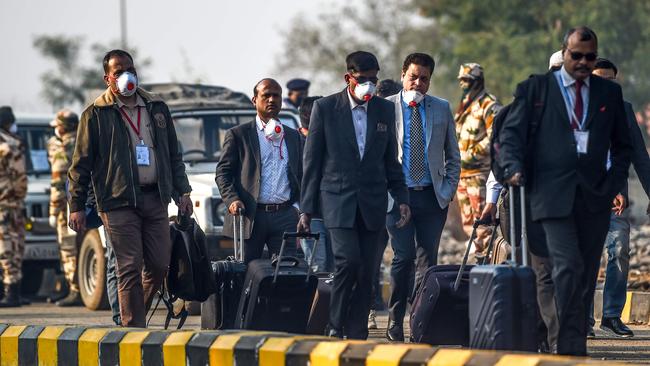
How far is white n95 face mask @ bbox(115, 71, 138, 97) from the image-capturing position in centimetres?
1185

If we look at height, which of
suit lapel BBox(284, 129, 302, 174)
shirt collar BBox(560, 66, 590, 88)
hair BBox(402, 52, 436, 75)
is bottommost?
suit lapel BBox(284, 129, 302, 174)

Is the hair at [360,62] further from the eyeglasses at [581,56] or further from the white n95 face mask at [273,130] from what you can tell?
the eyeglasses at [581,56]

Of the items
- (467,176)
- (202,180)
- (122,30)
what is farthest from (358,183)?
(122,30)

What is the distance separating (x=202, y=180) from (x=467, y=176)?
8.70 ft

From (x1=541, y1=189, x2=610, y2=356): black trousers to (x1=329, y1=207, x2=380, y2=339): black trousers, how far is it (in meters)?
1.90

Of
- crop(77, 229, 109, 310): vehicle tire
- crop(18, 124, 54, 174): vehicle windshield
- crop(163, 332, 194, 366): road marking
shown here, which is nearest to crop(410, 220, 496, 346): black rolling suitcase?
crop(163, 332, 194, 366): road marking

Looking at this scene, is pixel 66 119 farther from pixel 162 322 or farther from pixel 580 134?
pixel 580 134

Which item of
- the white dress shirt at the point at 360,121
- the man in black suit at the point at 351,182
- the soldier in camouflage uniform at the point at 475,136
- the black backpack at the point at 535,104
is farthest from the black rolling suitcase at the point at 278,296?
the soldier in camouflage uniform at the point at 475,136

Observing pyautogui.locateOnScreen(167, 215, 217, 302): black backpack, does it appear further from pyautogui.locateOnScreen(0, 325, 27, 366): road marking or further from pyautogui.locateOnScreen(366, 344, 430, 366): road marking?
pyautogui.locateOnScreen(366, 344, 430, 366): road marking

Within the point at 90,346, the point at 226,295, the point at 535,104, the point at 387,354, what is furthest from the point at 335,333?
the point at 387,354

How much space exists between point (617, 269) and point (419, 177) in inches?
68.3

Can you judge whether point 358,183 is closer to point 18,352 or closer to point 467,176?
point 18,352

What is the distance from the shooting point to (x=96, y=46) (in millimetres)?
72188

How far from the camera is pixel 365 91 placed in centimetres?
1180
